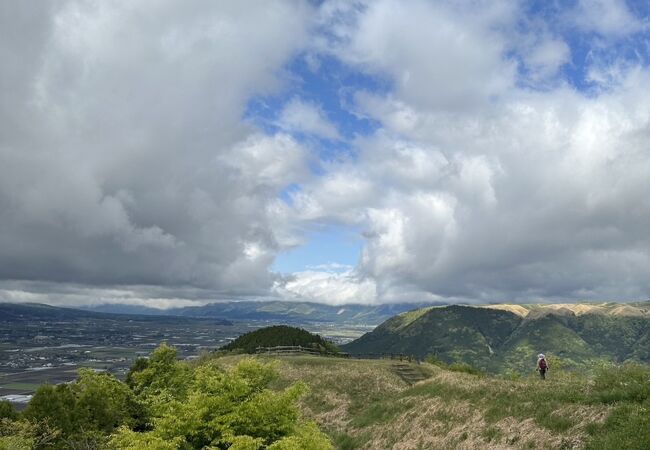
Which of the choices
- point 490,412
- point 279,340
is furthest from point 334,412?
point 279,340

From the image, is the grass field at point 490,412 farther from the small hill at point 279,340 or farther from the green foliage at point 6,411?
the small hill at point 279,340

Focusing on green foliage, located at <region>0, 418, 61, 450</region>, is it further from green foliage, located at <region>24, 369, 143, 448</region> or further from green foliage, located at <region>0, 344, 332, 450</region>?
green foliage, located at <region>24, 369, 143, 448</region>

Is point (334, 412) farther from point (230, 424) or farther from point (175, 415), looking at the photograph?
point (175, 415)

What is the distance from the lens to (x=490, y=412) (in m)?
32.3

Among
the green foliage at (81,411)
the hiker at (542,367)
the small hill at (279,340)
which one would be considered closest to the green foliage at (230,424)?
the green foliage at (81,411)

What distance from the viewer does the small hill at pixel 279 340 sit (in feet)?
350

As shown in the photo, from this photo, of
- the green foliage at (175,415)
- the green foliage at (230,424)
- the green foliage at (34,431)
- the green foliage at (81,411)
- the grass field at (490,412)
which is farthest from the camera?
the green foliage at (81,411)

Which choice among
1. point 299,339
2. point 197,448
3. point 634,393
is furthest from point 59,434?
point 299,339

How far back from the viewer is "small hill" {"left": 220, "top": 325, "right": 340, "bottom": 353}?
350 ft

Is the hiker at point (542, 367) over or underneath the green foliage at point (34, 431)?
over

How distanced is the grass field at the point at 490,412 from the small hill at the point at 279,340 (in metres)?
51.6

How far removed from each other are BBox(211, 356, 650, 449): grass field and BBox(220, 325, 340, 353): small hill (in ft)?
169

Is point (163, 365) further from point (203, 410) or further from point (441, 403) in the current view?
point (203, 410)

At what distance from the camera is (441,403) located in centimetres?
3838
